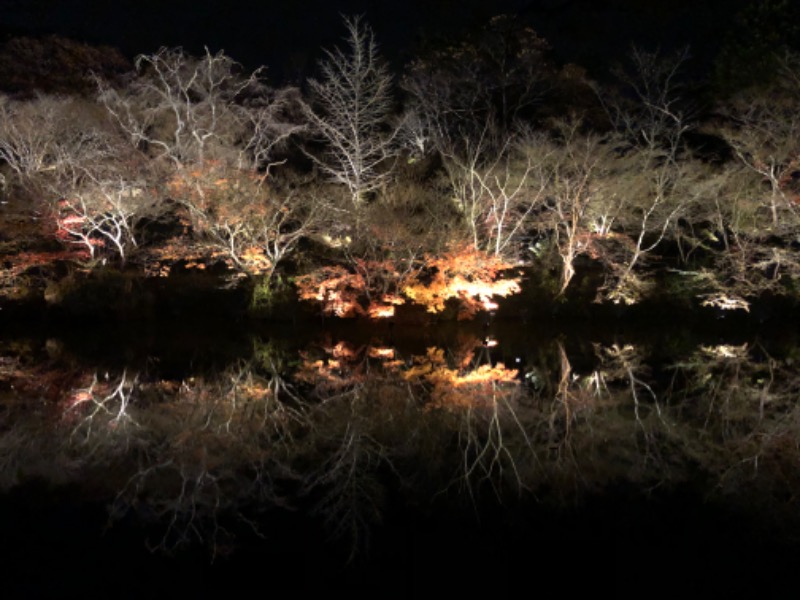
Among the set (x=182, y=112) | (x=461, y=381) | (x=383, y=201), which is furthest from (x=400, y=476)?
(x=182, y=112)

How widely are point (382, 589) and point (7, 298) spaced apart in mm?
21009

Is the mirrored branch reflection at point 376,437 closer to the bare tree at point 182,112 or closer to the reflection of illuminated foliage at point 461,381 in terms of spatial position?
the reflection of illuminated foliage at point 461,381

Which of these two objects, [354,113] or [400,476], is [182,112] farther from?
[400,476]

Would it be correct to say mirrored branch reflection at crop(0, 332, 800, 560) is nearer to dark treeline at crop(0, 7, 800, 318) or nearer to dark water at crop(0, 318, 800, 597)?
dark water at crop(0, 318, 800, 597)

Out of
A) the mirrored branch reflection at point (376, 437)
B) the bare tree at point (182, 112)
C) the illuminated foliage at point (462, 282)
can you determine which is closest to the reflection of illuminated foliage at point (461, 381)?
the mirrored branch reflection at point (376, 437)

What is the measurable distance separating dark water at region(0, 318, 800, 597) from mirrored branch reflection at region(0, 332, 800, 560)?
1.7 inches

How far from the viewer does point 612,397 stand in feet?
38.4

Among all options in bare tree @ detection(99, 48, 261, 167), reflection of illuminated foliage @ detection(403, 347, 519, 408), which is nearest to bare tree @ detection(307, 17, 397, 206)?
bare tree @ detection(99, 48, 261, 167)

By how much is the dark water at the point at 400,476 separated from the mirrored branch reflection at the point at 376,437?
0.04 metres

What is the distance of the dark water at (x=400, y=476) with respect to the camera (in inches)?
222

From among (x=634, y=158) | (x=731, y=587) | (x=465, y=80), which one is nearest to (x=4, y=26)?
(x=465, y=80)

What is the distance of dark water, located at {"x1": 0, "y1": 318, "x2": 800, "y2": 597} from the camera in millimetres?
5645

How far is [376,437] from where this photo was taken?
9.30m

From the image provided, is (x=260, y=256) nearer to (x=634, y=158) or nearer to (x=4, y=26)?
(x=634, y=158)
